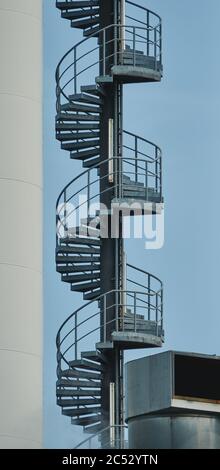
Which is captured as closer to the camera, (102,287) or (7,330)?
(7,330)

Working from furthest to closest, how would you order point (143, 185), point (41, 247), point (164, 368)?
point (143, 185)
point (41, 247)
point (164, 368)

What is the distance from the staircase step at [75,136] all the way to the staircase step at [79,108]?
26.2 inches

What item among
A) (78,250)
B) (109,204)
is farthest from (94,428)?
(109,204)

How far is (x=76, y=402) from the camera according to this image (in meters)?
104

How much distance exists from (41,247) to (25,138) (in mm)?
3031

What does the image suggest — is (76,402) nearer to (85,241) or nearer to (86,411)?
(86,411)

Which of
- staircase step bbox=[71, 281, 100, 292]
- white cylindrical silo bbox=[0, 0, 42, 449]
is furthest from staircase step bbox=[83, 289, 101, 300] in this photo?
white cylindrical silo bbox=[0, 0, 42, 449]

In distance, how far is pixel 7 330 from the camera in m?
97.1

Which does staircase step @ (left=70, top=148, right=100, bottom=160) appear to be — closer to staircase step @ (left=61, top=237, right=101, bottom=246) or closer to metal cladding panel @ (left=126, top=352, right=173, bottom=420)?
staircase step @ (left=61, top=237, right=101, bottom=246)

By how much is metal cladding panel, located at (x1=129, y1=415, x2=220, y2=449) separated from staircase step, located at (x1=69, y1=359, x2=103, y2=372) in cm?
1053

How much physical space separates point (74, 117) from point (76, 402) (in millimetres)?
8578

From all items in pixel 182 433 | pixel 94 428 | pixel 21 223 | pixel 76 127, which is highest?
pixel 76 127

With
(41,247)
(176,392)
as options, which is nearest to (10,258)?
(41,247)

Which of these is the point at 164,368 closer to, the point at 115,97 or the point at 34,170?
the point at 34,170
